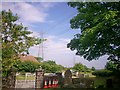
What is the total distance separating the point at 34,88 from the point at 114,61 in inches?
180

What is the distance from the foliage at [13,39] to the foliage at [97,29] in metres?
2.17

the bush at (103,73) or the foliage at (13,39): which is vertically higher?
the foliage at (13,39)

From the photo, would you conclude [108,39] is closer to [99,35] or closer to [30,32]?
[99,35]

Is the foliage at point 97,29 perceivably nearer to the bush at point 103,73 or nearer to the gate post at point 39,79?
the bush at point 103,73

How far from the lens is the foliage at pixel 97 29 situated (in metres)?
7.99

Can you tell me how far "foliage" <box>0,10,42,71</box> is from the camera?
9422mm

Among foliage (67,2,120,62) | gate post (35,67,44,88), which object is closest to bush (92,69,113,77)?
foliage (67,2,120,62)

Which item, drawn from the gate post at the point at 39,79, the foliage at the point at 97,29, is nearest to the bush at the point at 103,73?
the foliage at the point at 97,29

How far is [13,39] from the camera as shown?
9977mm

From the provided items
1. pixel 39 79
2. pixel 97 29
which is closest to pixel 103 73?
pixel 39 79

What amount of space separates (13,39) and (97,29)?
415cm

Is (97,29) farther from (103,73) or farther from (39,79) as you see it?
(39,79)

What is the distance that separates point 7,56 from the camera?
9.38 m

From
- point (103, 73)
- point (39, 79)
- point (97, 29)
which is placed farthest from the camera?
point (103, 73)
